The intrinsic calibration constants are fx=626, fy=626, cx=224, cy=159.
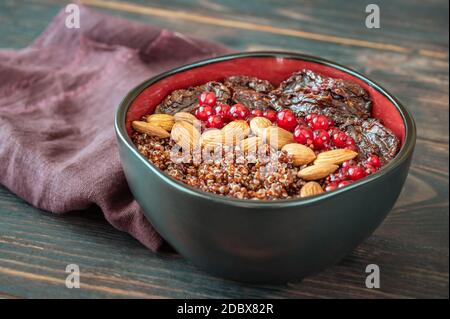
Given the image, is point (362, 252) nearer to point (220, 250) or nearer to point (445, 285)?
point (445, 285)

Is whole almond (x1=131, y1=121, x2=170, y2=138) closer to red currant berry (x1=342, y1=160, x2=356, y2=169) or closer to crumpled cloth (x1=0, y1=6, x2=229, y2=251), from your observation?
crumpled cloth (x1=0, y1=6, x2=229, y2=251)

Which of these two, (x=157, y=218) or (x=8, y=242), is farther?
(x=8, y=242)

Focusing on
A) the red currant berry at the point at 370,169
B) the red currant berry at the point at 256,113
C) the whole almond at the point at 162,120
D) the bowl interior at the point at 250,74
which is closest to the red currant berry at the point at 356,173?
the red currant berry at the point at 370,169

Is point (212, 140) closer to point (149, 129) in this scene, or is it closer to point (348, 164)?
point (149, 129)

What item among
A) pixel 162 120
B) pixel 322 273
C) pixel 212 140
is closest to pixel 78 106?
pixel 162 120

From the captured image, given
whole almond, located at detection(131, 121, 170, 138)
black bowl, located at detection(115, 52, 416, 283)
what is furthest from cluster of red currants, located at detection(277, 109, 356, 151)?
whole almond, located at detection(131, 121, 170, 138)

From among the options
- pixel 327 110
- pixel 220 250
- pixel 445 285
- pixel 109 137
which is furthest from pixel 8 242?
pixel 445 285
